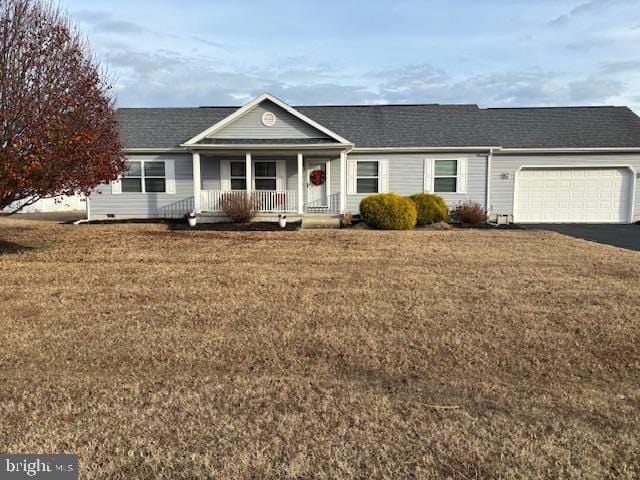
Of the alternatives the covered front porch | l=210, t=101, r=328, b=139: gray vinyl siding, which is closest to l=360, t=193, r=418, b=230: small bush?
the covered front porch

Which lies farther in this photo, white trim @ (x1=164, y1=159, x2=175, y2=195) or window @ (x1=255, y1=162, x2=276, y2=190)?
window @ (x1=255, y1=162, x2=276, y2=190)

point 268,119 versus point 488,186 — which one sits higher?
point 268,119

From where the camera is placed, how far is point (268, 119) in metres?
16.6

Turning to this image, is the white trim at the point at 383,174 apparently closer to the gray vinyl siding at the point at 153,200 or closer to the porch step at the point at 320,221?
the porch step at the point at 320,221

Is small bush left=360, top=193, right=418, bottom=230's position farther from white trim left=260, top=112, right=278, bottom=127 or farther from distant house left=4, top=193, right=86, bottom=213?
distant house left=4, top=193, right=86, bottom=213

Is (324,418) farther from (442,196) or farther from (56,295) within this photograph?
(442,196)

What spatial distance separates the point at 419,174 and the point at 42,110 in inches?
505

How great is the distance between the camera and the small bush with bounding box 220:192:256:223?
15.6 metres

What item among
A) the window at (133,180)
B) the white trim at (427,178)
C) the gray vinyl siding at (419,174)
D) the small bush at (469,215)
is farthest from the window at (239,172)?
the small bush at (469,215)

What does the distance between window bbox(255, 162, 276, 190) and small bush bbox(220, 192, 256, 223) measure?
2.10 meters

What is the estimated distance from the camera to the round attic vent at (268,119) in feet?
54.4

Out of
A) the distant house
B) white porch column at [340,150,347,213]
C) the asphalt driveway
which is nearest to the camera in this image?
the asphalt driveway

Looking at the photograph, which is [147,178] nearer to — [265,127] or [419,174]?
[265,127]

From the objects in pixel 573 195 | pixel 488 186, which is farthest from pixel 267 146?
pixel 573 195
